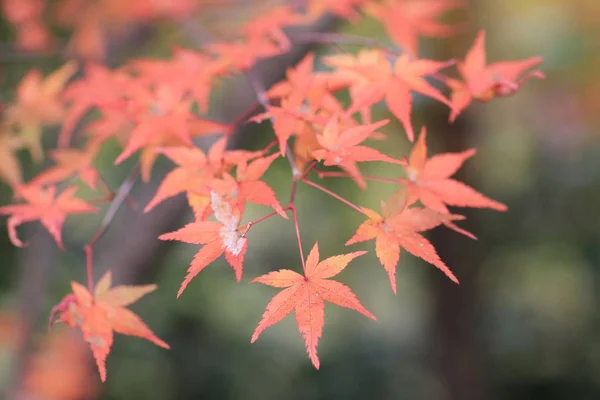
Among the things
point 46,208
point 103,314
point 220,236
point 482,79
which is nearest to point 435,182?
point 482,79

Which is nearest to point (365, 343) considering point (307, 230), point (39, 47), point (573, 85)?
point (307, 230)

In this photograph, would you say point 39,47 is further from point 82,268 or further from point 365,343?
point 365,343

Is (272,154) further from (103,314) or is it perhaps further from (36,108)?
(36,108)

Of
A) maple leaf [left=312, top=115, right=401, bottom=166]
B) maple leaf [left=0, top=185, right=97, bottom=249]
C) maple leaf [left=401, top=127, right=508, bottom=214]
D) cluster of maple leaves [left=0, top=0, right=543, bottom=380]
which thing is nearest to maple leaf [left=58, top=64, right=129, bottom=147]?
cluster of maple leaves [left=0, top=0, right=543, bottom=380]

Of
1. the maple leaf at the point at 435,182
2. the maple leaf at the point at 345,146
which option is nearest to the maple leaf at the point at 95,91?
the maple leaf at the point at 345,146

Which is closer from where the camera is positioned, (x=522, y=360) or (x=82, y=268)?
(x=82, y=268)

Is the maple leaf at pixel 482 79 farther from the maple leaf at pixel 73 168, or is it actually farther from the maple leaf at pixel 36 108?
the maple leaf at pixel 36 108

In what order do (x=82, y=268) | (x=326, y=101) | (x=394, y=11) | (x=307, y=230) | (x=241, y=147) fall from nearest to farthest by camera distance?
1. (x=326, y=101)
2. (x=394, y=11)
3. (x=241, y=147)
4. (x=82, y=268)
5. (x=307, y=230)
